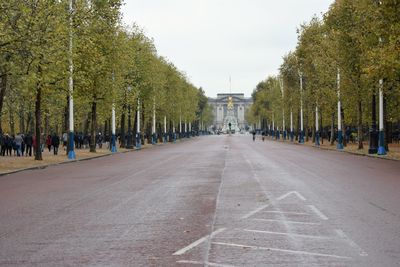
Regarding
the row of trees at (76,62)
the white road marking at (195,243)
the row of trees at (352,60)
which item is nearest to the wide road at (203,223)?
the white road marking at (195,243)

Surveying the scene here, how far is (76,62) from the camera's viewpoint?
3953 cm

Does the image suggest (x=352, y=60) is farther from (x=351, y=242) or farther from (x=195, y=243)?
(x=195, y=243)

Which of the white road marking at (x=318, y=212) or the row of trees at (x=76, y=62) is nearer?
the white road marking at (x=318, y=212)

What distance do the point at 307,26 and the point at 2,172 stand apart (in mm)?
55134

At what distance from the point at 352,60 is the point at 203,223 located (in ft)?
134

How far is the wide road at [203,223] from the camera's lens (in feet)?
29.0

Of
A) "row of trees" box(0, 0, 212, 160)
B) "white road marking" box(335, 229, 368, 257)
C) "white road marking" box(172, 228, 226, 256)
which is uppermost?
"row of trees" box(0, 0, 212, 160)

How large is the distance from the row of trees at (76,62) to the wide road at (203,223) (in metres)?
10.0

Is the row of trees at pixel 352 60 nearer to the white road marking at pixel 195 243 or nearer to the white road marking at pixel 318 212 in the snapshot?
the white road marking at pixel 318 212

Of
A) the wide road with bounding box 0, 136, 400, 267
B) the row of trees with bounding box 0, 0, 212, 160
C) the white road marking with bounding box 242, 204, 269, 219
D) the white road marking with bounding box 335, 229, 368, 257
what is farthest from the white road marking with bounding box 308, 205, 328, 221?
the row of trees with bounding box 0, 0, 212, 160

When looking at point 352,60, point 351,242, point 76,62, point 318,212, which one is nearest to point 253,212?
point 318,212

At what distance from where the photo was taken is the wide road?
8.84m

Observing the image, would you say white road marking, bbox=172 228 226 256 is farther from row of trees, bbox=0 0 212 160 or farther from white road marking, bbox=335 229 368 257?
row of trees, bbox=0 0 212 160

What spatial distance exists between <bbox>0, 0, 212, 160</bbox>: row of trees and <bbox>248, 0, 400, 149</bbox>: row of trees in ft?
52.1
